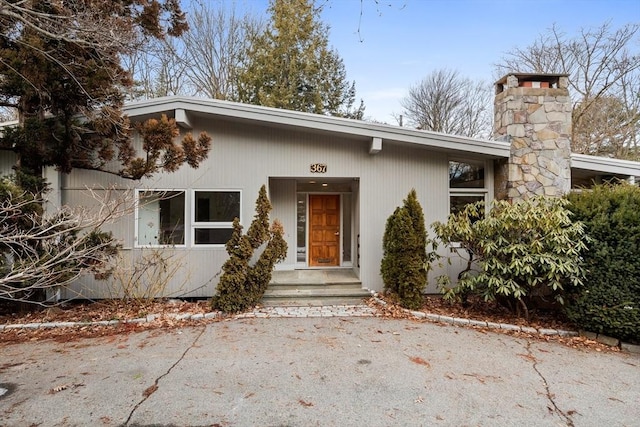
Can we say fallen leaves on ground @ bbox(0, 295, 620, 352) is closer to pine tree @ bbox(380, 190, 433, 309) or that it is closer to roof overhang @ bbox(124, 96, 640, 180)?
pine tree @ bbox(380, 190, 433, 309)

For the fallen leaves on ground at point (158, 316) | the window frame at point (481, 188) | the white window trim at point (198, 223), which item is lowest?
the fallen leaves on ground at point (158, 316)

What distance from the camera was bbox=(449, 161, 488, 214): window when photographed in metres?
7.12

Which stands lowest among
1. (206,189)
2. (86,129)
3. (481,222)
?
(481,222)

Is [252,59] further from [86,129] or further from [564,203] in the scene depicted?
[564,203]

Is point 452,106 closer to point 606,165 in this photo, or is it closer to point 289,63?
point 289,63

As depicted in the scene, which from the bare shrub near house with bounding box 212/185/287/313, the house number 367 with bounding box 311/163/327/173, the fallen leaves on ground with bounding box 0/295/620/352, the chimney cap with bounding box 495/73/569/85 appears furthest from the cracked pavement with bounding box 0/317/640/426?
the chimney cap with bounding box 495/73/569/85

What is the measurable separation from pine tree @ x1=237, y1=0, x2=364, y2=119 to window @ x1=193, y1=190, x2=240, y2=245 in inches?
376

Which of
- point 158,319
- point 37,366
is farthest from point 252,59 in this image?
point 37,366

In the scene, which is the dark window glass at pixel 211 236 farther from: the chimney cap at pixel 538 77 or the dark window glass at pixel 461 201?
the chimney cap at pixel 538 77

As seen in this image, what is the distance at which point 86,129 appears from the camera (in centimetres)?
560

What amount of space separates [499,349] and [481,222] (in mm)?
2016

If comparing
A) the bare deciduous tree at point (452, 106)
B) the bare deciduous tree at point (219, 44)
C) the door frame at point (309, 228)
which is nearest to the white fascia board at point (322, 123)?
the door frame at point (309, 228)

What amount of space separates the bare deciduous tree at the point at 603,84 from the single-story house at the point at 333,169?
30.2 ft

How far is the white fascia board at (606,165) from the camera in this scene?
21.4 ft
